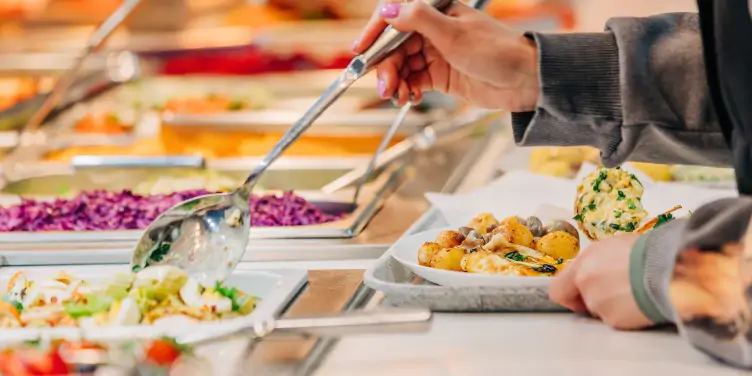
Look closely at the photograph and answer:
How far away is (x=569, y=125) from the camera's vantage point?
168cm

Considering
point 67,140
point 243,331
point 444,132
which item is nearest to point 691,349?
point 243,331

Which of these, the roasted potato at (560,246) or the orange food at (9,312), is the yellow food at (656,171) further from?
the orange food at (9,312)

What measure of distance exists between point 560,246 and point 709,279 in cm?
41

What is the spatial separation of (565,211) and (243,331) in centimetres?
93

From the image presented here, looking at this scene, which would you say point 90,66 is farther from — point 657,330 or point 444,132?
point 657,330

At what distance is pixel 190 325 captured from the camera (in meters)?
1.34

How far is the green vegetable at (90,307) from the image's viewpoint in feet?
4.68

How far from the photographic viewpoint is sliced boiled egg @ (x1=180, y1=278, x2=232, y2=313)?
141cm

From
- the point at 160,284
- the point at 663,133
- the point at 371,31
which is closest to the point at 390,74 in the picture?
the point at 371,31

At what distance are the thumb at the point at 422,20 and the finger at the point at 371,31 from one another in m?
0.03

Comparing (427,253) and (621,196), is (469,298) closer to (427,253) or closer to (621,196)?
(427,253)

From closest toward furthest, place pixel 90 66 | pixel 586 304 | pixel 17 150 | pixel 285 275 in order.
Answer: pixel 586 304 → pixel 285 275 → pixel 17 150 → pixel 90 66

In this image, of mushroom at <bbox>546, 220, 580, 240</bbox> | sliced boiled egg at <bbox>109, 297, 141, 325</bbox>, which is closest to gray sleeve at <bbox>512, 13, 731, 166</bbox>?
mushroom at <bbox>546, 220, 580, 240</bbox>

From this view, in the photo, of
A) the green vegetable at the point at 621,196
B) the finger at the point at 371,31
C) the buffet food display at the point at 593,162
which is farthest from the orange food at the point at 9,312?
the buffet food display at the point at 593,162
